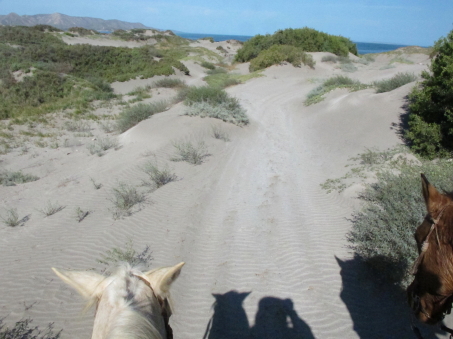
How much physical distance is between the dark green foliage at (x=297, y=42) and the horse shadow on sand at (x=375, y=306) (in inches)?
1342

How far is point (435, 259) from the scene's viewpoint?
1.92 metres

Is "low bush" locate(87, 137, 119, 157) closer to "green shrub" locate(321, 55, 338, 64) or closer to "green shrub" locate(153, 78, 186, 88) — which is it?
"green shrub" locate(153, 78, 186, 88)

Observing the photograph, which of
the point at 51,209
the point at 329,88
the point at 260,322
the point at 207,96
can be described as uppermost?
the point at 329,88

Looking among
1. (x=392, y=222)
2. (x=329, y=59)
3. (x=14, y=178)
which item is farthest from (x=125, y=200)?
(x=329, y=59)

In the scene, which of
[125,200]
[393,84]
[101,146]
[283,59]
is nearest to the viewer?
[125,200]

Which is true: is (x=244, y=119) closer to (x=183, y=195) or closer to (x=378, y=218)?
(x=183, y=195)

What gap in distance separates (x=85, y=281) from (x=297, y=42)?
129ft

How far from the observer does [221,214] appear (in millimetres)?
6711

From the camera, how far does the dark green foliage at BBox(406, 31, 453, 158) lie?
26.5 ft

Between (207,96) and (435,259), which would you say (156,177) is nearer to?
(435,259)

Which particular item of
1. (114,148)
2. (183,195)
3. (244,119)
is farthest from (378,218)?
(114,148)

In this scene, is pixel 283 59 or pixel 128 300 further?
pixel 283 59

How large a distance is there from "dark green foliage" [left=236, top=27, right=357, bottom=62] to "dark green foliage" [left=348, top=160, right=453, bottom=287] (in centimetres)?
3201

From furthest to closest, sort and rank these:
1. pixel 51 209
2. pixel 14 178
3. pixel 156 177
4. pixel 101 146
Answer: pixel 101 146
pixel 14 178
pixel 156 177
pixel 51 209
